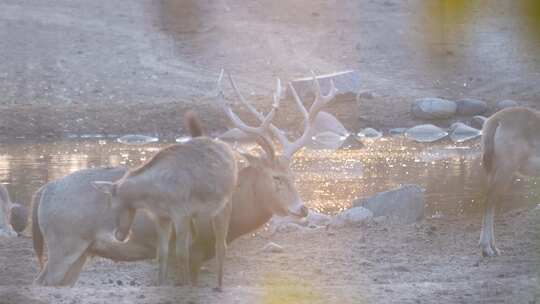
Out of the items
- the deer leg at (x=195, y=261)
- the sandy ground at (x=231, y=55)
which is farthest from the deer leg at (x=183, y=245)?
the sandy ground at (x=231, y=55)

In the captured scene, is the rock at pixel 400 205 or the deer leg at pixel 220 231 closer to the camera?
the deer leg at pixel 220 231

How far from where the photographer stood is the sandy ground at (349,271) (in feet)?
28.1

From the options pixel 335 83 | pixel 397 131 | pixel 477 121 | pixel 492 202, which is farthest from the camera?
pixel 335 83

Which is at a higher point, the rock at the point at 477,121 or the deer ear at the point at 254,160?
the deer ear at the point at 254,160

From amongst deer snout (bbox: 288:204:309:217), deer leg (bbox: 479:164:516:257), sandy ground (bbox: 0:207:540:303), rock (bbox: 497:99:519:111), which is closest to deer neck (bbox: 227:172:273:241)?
deer snout (bbox: 288:204:309:217)

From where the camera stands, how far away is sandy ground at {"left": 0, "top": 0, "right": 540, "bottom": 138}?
2195 centimetres

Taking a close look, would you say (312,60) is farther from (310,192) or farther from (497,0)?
(310,192)

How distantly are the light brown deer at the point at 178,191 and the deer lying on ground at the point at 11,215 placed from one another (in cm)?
357

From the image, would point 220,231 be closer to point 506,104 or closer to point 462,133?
point 462,133

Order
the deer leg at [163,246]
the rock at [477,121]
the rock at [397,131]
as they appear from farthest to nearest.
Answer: the rock at [477,121], the rock at [397,131], the deer leg at [163,246]

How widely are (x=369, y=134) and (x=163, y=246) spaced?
12020 mm

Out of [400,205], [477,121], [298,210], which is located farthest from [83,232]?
[477,121]

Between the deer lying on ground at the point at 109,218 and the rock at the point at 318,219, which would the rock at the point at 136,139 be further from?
the deer lying on ground at the point at 109,218

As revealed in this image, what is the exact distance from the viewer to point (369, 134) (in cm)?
2094
